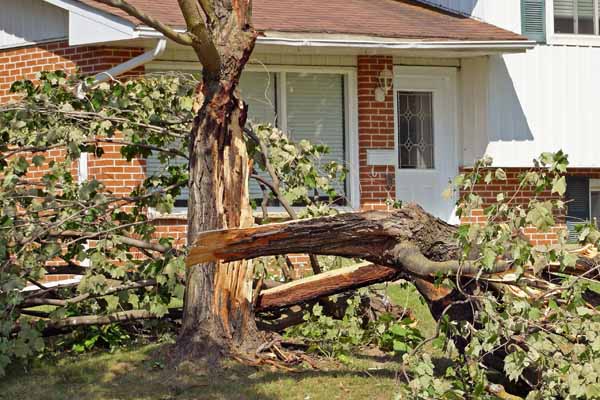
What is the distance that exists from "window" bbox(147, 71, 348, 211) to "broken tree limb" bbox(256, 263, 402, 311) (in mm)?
6421

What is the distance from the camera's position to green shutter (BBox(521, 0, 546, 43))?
15.4m

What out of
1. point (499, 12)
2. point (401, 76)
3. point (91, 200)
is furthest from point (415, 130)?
point (91, 200)

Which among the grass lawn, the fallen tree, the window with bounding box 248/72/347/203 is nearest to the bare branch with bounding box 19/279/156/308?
the grass lawn

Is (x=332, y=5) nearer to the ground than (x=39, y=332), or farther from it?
farther from it

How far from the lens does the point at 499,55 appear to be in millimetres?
15305

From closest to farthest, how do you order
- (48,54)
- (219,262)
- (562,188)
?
1. (562,188)
2. (219,262)
3. (48,54)

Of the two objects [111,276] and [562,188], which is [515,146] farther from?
[562,188]

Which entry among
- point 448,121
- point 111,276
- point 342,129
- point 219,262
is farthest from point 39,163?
point 448,121

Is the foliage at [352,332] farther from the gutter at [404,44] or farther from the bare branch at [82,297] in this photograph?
the gutter at [404,44]

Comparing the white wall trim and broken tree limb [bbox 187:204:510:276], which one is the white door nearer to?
the white wall trim

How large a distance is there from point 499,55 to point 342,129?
2376mm

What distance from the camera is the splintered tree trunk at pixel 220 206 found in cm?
782

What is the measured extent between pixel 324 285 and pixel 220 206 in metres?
0.92

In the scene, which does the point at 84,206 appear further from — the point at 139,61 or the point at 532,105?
the point at 532,105
